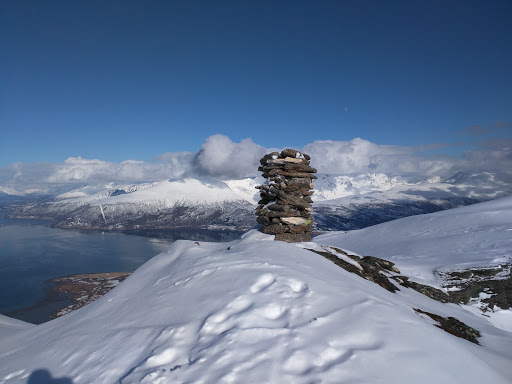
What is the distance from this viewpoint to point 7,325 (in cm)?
1377

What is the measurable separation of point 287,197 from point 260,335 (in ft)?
33.4

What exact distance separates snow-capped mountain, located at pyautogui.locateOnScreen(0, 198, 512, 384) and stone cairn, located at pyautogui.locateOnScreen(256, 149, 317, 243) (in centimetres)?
402

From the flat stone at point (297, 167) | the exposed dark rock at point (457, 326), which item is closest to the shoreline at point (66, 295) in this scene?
the flat stone at point (297, 167)

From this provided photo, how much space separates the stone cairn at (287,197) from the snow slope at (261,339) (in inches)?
225

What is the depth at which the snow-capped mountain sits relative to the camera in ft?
13.6

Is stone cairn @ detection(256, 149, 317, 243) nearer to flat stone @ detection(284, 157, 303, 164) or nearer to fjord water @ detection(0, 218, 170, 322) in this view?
flat stone @ detection(284, 157, 303, 164)

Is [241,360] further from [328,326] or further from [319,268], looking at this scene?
[319,268]

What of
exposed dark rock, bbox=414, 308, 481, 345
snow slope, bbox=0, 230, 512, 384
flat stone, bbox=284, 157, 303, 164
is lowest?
exposed dark rock, bbox=414, 308, 481, 345

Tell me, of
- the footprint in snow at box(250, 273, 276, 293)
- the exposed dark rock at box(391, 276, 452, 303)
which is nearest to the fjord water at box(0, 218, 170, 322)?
the footprint in snow at box(250, 273, 276, 293)

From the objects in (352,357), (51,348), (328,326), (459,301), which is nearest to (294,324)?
(328,326)

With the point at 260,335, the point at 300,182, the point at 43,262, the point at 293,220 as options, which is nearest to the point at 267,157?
the point at 300,182

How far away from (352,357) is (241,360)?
1775 millimetres

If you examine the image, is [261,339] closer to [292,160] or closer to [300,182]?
[300,182]

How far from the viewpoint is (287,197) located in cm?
1466
